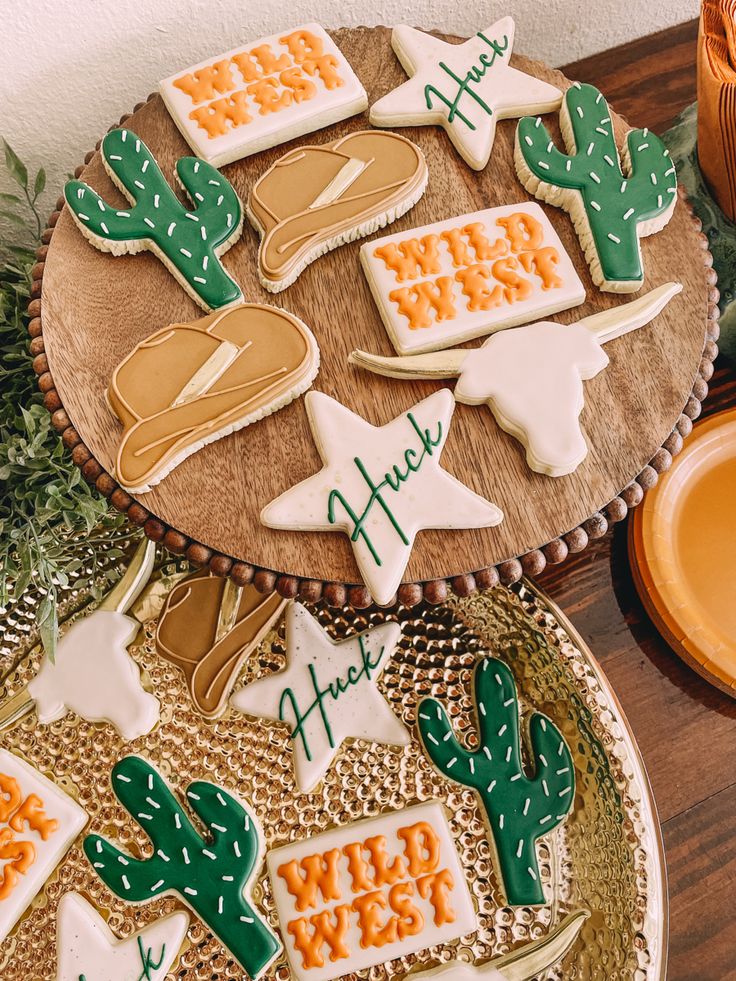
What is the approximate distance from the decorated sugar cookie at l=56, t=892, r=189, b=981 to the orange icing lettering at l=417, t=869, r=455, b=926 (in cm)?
27

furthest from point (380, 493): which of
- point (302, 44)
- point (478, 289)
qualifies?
point (302, 44)

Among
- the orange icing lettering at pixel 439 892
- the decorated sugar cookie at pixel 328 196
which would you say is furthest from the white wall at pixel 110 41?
the orange icing lettering at pixel 439 892

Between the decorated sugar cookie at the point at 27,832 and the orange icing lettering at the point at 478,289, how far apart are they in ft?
2.38

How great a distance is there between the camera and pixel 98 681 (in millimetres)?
960

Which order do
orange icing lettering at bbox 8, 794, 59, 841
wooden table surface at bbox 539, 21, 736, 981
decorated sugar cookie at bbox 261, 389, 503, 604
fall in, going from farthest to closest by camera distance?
wooden table surface at bbox 539, 21, 736, 981 → orange icing lettering at bbox 8, 794, 59, 841 → decorated sugar cookie at bbox 261, 389, 503, 604

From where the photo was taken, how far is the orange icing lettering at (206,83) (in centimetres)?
88

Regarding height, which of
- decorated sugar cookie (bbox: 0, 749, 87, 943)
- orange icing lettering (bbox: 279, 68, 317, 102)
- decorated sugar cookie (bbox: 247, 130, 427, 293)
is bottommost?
decorated sugar cookie (bbox: 0, 749, 87, 943)

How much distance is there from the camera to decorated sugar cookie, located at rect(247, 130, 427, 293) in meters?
0.80

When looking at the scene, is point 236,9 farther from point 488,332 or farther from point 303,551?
point 303,551

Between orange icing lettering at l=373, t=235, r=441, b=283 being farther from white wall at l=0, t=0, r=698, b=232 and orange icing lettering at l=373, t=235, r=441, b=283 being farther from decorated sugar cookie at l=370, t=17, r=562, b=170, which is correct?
white wall at l=0, t=0, r=698, b=232

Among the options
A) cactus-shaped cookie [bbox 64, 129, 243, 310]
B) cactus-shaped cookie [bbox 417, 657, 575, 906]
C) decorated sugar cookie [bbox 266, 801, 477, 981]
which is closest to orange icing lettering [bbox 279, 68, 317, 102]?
cactus-shaped cookie [bbox 64, 129, 243, 310]

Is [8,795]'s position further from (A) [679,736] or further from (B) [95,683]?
(A) [679,736]

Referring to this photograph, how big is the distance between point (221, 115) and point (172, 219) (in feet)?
0.50

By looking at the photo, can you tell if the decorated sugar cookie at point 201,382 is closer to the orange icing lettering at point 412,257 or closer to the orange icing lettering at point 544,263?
the orange icing lettering at point 412,257
